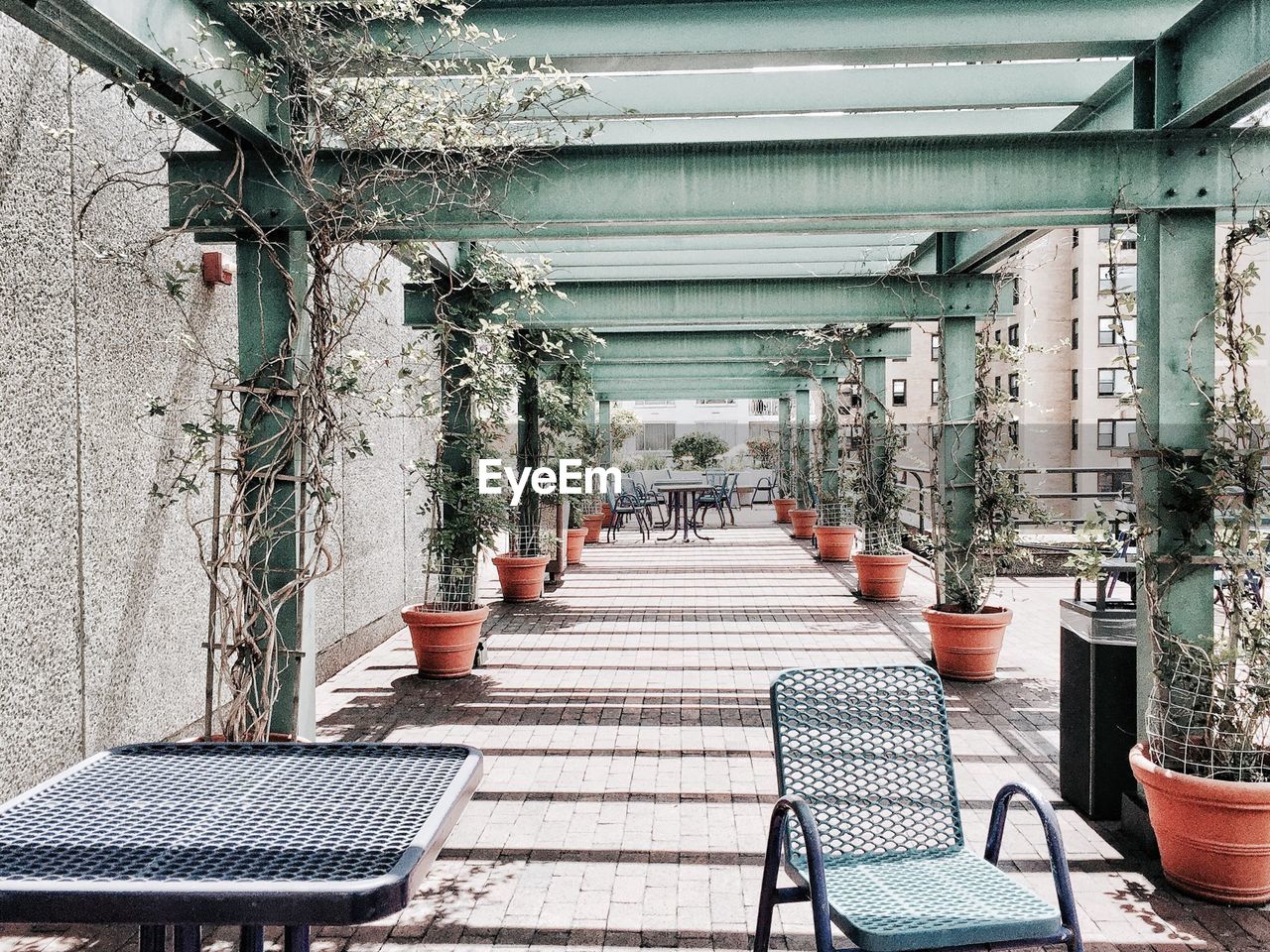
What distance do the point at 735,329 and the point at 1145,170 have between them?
24.7ft

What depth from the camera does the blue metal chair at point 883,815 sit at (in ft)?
6.82

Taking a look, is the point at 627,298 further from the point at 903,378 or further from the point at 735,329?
the point at 903,378

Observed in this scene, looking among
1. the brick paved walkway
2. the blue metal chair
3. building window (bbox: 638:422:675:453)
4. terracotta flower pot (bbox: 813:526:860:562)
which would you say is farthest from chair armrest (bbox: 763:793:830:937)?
building window (bbox: 638:422:675:453)

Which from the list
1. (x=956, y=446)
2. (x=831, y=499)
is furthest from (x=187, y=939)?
(x=831, y=499)

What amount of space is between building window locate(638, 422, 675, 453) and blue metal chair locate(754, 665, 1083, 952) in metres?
30.8

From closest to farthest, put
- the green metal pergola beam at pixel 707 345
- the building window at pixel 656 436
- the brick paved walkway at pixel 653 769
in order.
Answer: the brick paved walkway at pixel 653 769
the green metal pergola beam at pixel 707 345
the building window at pixel 656 436

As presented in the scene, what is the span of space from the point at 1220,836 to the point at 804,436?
1277 centimetres

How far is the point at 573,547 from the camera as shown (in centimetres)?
1264

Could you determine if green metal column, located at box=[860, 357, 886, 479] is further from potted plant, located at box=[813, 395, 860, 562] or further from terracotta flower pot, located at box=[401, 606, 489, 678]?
terracotta flower pot, located at box=[401, 606, 489, 678]

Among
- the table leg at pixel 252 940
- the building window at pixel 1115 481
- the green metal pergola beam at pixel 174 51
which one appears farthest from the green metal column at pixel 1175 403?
the green metal pergola beam at pixel 174 51

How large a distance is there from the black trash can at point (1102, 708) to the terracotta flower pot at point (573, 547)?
29.6 feet

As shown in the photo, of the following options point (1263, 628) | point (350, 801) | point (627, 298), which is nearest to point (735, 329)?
point (627, 298)

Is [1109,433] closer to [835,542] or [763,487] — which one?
[763,487]

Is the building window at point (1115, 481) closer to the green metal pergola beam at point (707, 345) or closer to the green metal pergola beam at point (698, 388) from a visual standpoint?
the green metal pergola beam at point (707, 345)
